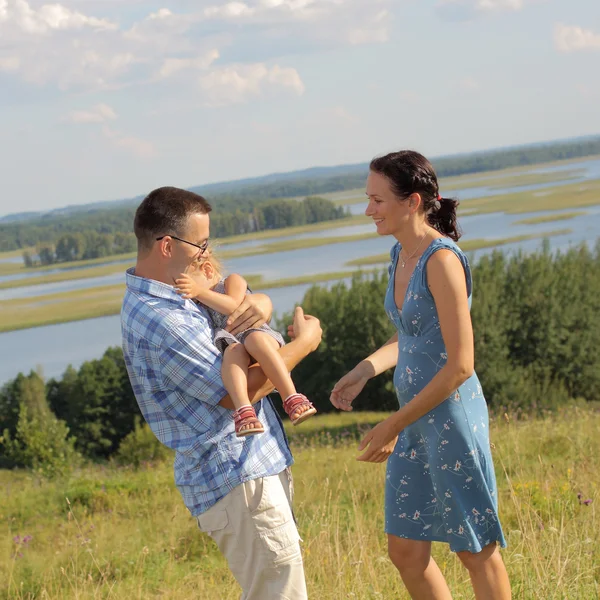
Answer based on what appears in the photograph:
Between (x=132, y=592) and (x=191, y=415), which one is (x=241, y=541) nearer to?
(x=191, y=415)

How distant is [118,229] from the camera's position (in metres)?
138

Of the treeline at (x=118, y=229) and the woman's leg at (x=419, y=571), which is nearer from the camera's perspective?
the woman's leg at (x=419, y=571)

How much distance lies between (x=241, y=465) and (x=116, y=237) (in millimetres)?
133492

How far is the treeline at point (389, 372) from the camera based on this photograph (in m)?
39.2

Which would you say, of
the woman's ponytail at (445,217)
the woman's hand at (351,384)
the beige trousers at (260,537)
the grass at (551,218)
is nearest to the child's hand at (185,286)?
the beige trousers at (260,537)

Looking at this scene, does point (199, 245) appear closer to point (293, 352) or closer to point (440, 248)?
point (293, 352)

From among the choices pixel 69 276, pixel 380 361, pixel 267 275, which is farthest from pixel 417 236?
pixel 69 276

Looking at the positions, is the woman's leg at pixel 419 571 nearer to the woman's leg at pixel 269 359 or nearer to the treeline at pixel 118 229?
the woman's leg at pixel 269 359

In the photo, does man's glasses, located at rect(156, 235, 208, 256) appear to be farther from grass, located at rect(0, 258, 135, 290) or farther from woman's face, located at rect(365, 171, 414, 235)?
grass, located at rect(0, 258, 135, 290)

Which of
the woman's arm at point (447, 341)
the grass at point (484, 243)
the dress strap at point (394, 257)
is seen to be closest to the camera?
the woman's arm at point (447, 341)

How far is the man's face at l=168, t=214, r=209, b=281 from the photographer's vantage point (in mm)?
2758

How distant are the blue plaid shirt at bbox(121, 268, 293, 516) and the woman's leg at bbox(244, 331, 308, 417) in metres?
0.13

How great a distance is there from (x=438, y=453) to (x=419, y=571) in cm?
47

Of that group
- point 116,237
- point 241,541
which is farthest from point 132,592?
point 116,237
